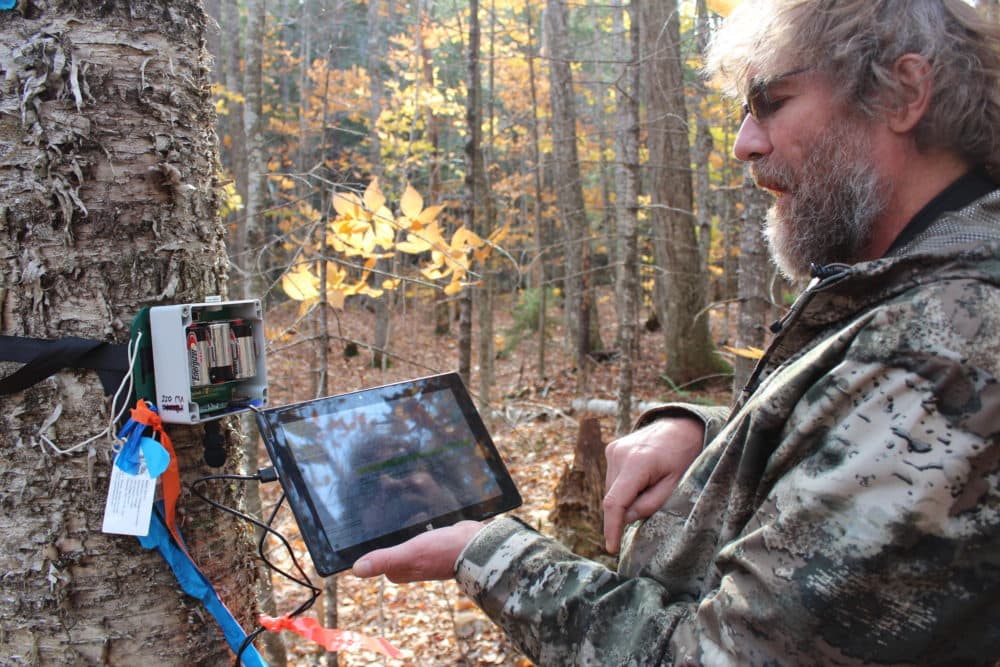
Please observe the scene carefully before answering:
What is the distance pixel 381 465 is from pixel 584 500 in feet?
11.2

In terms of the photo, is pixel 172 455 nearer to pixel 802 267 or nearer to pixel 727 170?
pixel 802 267

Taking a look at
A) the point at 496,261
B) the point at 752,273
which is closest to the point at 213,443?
the point at 752,273

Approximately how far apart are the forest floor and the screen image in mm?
1221

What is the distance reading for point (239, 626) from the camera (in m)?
1.71

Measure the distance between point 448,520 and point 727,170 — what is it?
1460cm

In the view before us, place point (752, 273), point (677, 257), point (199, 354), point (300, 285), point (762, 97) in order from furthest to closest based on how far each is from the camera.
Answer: point (677, 257), point (752, 273), point (300, 285), point (199, 354), point (762, 97)

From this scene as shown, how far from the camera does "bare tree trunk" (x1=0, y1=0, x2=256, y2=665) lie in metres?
1.52

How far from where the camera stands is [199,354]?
1.61 metres

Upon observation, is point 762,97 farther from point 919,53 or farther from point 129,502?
point 129,502

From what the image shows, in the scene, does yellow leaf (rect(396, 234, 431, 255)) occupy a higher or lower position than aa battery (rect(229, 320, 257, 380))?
higher

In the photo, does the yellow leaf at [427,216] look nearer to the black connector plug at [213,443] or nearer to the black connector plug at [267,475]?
the black connector plug at [213,443]

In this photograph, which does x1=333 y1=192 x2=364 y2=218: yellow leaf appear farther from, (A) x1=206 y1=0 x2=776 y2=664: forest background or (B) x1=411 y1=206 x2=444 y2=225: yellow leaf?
(B) x1=411 y1=206 x2=444 y2=225: yellow leaf

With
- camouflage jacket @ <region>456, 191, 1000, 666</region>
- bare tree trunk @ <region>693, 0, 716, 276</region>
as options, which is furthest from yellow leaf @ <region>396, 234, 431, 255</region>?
bare tree trunk @ <region>693, 0, 716, 276</region>

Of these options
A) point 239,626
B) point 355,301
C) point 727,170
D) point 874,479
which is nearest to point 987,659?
point 874,479
